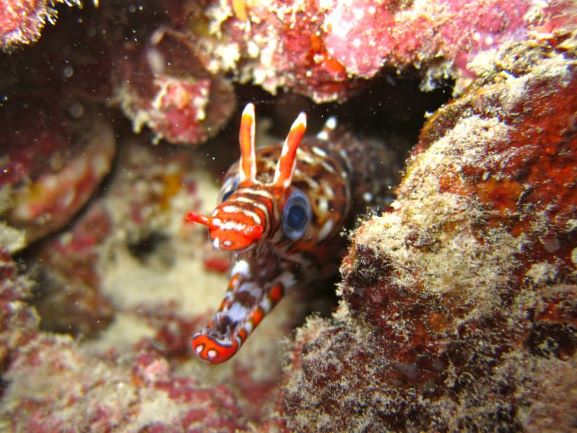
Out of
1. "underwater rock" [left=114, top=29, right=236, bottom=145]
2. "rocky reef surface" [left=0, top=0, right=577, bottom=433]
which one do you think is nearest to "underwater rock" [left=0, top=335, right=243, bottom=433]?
"rocky reef surface" [left=0, top=0, right=577, bottom=433]

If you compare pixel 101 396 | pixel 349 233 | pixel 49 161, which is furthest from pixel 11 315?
pixel 349 233

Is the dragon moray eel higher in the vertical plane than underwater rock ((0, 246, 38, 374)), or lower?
higher

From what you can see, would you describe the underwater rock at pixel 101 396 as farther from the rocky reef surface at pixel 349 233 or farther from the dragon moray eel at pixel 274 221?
the dragon moray eel at pixel 274 221

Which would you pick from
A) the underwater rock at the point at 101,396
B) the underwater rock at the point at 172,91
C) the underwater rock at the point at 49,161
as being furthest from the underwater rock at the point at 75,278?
the underwater rock at the point at 172,91

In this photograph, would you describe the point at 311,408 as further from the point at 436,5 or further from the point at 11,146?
the point at 11,146

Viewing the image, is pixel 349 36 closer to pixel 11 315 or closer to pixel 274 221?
pixel 274 221

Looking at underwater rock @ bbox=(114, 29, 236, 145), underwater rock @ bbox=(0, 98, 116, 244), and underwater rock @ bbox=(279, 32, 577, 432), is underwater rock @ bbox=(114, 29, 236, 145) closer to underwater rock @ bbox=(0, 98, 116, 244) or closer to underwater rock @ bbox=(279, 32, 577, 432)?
underwater rock @ bbox=(0, 98, 116, 244)

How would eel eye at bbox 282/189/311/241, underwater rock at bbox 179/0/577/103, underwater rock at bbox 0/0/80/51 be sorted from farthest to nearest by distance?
eel eye at bbox 282/189/311/241 → underwater rock at bbox 179/0/577/103 → underwater rock at bbox 0/0/80/51
